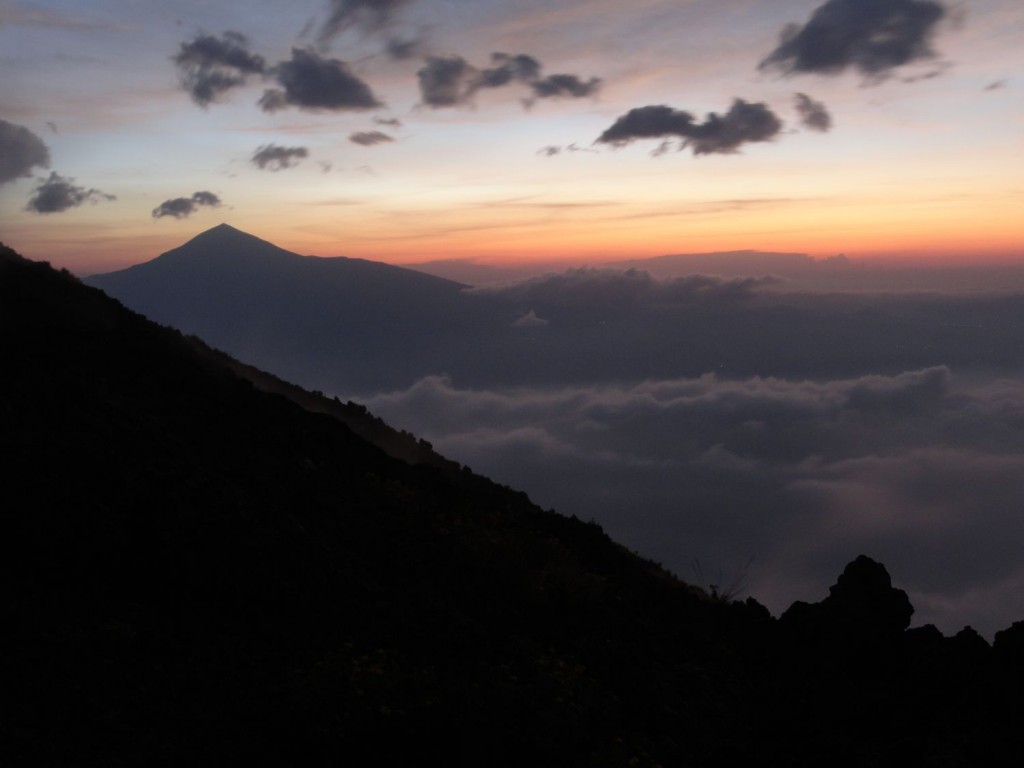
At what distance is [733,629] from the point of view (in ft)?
53.9

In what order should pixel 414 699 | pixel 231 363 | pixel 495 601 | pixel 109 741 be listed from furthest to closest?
pixel 231 363 → pixel 495 601 → pixel 414 699 → pixel 109 741

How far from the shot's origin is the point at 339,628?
1097cm

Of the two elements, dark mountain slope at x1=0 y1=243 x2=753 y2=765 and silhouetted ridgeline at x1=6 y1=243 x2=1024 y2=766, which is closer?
dark mountain slope at x1=0 y1=243 x2=753 y2=765

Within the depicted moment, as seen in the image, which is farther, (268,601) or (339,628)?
(268,601)

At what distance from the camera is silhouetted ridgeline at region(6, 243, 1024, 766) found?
28.3 ft

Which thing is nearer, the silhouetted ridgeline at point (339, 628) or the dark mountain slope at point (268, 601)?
the dark mountain slope at point (268, 601)

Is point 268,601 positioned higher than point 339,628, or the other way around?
point 268,601

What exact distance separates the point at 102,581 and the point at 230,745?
11.0 ft

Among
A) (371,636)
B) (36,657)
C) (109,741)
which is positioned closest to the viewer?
(109,741)

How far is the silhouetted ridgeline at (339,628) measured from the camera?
28.3 ft

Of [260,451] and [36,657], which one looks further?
[260,451]

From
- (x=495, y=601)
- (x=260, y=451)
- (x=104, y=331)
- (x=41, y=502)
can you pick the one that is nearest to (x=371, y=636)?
(x=495, y=601)

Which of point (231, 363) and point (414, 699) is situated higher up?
point (231, 363)

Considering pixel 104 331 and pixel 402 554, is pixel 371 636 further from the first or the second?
pixel 104 331
